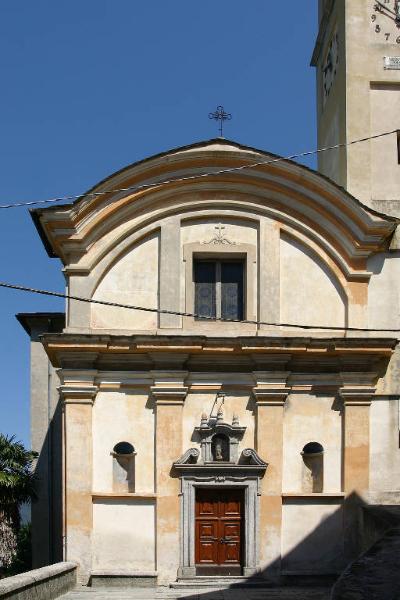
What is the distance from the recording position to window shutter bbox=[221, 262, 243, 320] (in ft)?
63.9

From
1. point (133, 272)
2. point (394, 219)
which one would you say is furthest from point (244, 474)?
point (394, 219)

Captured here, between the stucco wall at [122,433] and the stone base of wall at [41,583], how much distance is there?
71.1 inches

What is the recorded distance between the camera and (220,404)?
18891 millimetres

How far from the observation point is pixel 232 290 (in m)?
19.6

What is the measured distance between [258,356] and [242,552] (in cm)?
370

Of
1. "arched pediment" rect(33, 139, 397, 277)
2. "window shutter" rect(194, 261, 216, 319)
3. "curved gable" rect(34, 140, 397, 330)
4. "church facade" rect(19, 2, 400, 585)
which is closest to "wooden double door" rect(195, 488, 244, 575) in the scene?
"church facade" rect(19, 2, 400, 585)

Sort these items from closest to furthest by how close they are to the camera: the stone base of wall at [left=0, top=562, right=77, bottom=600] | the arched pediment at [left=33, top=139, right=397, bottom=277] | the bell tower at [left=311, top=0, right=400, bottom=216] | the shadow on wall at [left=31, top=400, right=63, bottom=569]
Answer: the stone base of wall at [left=0, top=562, right=77, bottom=600] → the arched pediment at [left=33, top=139, right=397, bottom=277] → the bell tower at [left=311, top=0, right=400, bottom=216] → the shadow on wall at [left=31, top=400, right=63, bottom=569]

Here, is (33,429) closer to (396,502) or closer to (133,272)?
(133,272)

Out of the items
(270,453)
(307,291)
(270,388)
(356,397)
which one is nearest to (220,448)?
(270,453)

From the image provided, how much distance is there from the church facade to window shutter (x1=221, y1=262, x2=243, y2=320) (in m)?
0.04

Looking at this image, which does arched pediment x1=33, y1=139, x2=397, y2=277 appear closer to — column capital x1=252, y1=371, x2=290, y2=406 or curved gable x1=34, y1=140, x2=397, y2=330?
curved gable x1=34, y1=140, x2=397, y2=330

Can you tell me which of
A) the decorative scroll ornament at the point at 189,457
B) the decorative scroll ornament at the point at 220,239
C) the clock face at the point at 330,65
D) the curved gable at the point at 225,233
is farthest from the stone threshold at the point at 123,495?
the clock face at the point at 330,65

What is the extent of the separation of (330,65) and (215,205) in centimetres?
575

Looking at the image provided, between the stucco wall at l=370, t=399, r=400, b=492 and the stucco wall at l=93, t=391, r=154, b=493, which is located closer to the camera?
the stucco wall at l=93, t=391, r=154, b=493
